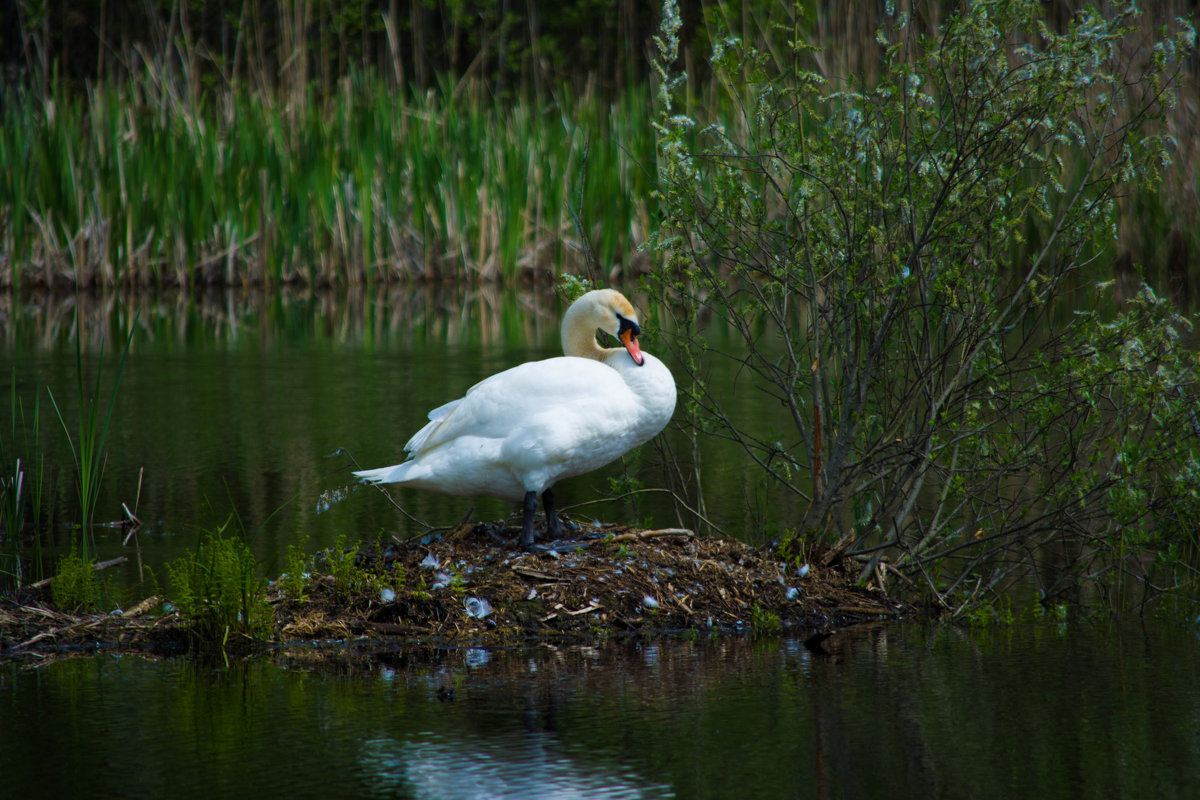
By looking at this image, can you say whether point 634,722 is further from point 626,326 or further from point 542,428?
point 626,326

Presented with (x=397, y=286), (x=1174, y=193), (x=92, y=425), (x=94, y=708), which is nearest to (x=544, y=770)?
(x=94, y=708)

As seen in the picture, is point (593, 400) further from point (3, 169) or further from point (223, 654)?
point (3, 169)

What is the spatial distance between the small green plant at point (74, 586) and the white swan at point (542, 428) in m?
1.06

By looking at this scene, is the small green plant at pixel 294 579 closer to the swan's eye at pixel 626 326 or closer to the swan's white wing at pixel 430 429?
the swan's white wing at pixel 430 429

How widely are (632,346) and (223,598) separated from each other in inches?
74.0

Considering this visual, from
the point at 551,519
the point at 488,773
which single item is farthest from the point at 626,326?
the point at 488,773

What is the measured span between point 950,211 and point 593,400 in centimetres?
155

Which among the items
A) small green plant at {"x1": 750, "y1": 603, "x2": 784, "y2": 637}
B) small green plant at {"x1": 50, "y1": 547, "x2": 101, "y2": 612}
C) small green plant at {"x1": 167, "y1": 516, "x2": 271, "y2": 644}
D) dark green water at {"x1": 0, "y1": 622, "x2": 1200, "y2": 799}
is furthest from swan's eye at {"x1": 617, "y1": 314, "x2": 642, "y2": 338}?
small green plant at {"x1": 50, "y1": 547, "x2": 101, "y2": 612}

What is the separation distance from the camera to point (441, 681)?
173 inches

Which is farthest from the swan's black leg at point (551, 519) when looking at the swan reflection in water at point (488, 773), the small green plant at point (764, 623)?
the swan reflection in water at point (488, 773)

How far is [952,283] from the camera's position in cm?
543

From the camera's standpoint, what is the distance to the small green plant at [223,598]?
15.5 feet

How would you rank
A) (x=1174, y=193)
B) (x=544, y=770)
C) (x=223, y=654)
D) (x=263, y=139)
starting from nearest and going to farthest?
1. (x=544, y=770)
2. (x=223, y=654)
3. (x=1174, y=193)
4. (x=263, y=139)

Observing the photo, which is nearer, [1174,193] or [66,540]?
[66,540]
